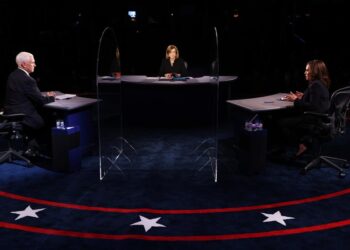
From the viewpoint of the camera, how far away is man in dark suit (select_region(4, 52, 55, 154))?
18.5ft

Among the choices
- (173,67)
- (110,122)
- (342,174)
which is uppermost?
(173,67)

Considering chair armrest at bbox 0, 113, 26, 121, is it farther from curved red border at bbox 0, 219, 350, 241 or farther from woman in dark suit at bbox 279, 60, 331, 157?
woman in dark suit at bbox 279, 60, 331, 157

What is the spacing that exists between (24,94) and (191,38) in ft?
56.7

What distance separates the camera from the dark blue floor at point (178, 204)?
375cm

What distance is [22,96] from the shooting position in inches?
223

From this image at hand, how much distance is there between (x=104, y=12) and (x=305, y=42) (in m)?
8.11

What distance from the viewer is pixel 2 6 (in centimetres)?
1214

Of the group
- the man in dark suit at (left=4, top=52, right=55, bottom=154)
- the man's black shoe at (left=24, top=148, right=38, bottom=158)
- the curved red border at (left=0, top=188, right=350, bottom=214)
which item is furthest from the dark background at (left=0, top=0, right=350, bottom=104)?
the curved red border at (left=0, top=188, right=350, bottom=214)

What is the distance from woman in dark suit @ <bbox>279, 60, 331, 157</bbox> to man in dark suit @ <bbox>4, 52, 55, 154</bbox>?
320cm

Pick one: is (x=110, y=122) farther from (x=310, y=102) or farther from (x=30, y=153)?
(x=310, y=102)

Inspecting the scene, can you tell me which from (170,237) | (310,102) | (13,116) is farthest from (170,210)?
(13,116)

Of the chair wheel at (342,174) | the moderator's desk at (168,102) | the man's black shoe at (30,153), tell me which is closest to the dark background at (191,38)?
the moderator's desk at (168,102)

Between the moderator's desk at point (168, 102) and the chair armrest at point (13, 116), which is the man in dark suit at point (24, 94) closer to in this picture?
the chair armrest at point (13, 116)

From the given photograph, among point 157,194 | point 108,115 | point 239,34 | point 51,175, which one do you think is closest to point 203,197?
point 157,194
